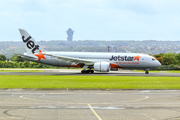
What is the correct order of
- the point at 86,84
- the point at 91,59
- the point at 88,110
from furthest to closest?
the point at 91,59
the point at 86,84
the point at 88,110

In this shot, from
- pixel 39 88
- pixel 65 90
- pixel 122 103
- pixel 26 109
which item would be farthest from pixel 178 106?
pixel 39 88

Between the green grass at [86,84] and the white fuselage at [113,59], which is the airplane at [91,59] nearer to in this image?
the white fuselage at [113,59]

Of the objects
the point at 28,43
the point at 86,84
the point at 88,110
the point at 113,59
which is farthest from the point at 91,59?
the point at 88,110

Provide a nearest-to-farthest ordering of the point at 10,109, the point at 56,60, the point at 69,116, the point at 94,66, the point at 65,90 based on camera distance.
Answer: the point at 69,116 → the point at 10,109 → the point at 65,90 → the point at 94,66 → the point at 56,60

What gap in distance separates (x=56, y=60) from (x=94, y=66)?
28.0ft

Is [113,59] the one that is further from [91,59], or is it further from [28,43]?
[28,43]

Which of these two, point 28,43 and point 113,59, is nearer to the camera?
point 113,59

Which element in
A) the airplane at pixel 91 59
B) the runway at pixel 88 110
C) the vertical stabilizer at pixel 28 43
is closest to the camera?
the runway at pixel 88 110

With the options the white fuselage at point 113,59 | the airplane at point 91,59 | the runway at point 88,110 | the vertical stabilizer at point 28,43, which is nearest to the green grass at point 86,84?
the runway at point 88,110

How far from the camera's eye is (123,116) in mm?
12414

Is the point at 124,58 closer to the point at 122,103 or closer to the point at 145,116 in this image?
the point at 122,103

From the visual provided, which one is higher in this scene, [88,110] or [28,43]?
[28,43]

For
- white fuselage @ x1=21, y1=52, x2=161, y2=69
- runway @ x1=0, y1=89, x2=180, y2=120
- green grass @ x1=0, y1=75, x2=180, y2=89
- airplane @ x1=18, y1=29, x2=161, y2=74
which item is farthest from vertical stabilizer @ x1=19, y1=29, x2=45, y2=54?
runway @ x1=0, y1=89, x2=180, y2=120
